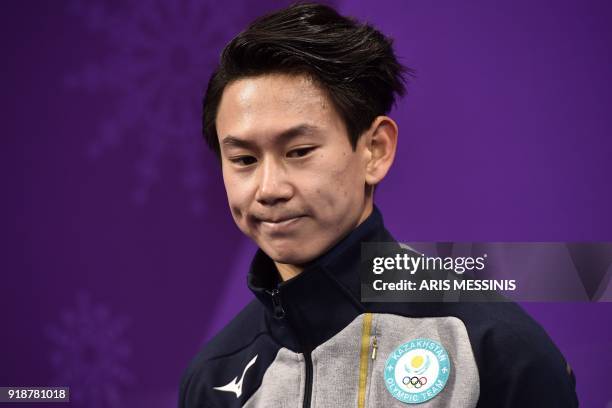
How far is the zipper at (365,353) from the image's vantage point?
1462 millimetres

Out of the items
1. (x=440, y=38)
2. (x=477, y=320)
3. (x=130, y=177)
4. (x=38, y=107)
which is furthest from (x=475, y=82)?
(x=38, y=107)

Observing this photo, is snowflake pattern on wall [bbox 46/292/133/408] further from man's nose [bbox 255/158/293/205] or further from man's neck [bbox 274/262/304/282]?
man's nose [bbox 255/158/293/205]

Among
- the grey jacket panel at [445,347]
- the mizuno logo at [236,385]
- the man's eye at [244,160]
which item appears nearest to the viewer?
the grey jacket panel at [445,347]

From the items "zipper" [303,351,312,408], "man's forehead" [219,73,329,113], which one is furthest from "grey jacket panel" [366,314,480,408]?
"man's forehead" [219,73,329,113]

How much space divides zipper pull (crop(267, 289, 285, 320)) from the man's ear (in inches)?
9.2

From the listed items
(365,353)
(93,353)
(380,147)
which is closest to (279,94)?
(380,147)

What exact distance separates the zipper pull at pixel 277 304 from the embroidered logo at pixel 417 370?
0.19 m

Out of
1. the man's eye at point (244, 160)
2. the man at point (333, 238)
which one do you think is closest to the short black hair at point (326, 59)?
the man at point (333, 238)

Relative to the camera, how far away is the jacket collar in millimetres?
1488

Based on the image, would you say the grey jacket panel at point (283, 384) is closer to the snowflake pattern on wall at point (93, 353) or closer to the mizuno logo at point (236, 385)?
the mizuno logo at point (236, 385)

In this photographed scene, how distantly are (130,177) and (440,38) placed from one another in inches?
31.3

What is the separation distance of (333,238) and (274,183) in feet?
0.44

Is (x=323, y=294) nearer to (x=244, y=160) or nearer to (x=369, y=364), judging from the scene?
(x=369, y=364)

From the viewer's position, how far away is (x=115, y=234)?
2.24 meters
